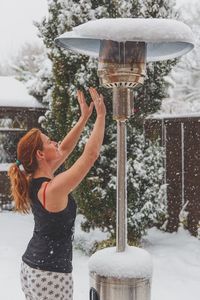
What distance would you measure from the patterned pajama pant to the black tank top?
0.08ft

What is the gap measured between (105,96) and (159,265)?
1864mm

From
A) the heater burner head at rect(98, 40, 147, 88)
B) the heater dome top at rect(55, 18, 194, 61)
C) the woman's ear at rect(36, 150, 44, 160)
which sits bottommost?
the woman's ear at rect(36, 150, 44, 160)

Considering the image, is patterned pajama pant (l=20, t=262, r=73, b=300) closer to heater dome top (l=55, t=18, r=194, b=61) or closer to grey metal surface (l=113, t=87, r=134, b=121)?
grey metal surface (l=113, t=87, r=134, b=121)

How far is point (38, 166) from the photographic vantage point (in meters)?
2.41

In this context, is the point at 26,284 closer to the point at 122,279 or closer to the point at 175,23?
the point at 122,279

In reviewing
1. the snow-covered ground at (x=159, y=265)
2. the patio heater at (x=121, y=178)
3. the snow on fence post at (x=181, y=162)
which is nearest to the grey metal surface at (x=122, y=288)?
the patio heater at (x=121, y=178)

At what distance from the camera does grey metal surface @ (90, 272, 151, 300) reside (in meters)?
2.48

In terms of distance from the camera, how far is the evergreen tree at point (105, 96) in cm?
523

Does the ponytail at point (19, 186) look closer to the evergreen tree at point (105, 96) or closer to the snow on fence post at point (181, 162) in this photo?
the evergreen tree at point (105, 96)

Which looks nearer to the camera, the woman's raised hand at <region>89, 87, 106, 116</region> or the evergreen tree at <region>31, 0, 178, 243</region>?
the woman's raised hand at <region>89, 87, 106, 116</region>

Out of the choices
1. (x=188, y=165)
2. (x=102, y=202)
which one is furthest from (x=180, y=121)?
(x=102, y=202)

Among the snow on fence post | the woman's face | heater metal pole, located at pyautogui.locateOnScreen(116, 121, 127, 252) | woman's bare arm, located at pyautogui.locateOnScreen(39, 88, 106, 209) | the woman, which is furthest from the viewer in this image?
the snow on fence post

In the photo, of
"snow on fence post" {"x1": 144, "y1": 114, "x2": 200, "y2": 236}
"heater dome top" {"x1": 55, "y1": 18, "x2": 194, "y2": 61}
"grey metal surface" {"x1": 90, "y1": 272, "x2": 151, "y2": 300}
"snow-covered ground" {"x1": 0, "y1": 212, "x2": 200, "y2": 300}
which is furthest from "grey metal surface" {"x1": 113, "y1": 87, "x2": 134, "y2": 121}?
"snow on fence post" {"x1": 144, "y1": 114, "x2": 200, "y2": 236}

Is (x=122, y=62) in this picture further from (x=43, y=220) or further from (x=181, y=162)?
(x=181, y=162)
